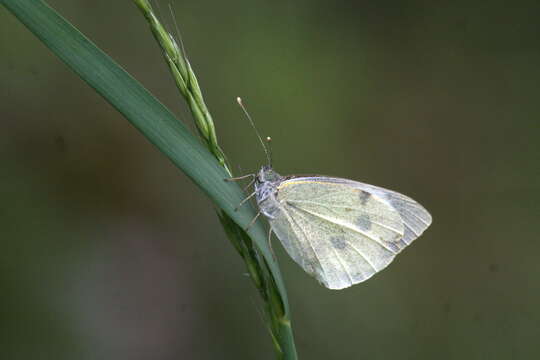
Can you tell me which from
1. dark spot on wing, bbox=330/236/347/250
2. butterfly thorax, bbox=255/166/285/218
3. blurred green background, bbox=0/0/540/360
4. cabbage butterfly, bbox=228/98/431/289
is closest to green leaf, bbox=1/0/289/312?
butterfly thorax, bbox=255/166/285/218

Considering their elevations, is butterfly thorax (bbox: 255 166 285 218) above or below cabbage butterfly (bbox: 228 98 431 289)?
above

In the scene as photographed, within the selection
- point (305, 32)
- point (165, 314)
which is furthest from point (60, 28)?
point (305, 32)

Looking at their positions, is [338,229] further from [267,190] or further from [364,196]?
[267,190]

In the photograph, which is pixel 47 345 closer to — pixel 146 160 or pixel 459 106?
pixel 146 160

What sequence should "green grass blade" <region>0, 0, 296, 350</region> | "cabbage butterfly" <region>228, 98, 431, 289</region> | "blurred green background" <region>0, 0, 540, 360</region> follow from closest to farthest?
"green grass blade" <region>0, 0, 296, 350</region>
"cabbage butterfly" <region>228, 98, 431, 289</region>
"blurred green background" <region>0, 0, 540, 360</region>

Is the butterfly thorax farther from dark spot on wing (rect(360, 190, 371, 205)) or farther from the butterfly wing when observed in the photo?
dark spot on wing (rect(360, 190, 371, 205))

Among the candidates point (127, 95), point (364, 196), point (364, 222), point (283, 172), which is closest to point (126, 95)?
point (127, 95)
